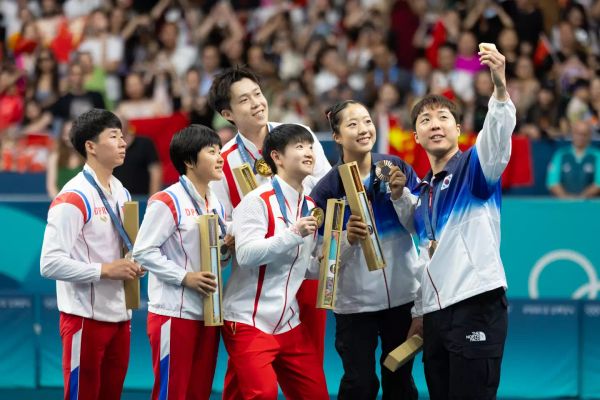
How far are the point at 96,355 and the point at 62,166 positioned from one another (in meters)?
5.25

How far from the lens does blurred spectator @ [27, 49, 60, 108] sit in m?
14.7

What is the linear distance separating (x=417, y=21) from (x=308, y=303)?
8.78 metres

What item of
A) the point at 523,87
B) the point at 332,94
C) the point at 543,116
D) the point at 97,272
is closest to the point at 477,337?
the point at 97,272

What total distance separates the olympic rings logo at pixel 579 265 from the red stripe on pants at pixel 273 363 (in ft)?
10.3

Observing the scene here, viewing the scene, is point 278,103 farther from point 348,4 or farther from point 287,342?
point 287,342

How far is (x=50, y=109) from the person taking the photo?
14086 mm

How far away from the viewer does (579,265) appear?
9031 mm

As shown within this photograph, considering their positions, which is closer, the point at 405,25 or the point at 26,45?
the point at 405,25

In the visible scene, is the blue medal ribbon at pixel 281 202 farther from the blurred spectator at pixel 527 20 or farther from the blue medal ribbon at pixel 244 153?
the blurred spectator at pixel 527 20

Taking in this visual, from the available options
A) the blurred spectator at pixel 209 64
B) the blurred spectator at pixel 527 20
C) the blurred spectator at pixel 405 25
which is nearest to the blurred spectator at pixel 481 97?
the blurred spectator at pixel 527 20

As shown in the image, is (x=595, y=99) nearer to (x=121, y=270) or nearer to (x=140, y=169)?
(x=140, y=169)

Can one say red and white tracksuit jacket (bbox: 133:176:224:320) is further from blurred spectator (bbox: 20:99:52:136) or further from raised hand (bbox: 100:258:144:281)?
blurred spectator (bbox: 20:99:52:136)

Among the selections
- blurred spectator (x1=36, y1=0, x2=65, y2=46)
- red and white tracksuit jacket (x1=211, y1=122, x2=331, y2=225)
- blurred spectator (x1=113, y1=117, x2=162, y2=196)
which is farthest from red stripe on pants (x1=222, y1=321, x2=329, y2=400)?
blurred spectator (x1=36, y1=0, x2=65, y2=46)

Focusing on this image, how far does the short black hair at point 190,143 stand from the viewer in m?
6.49
